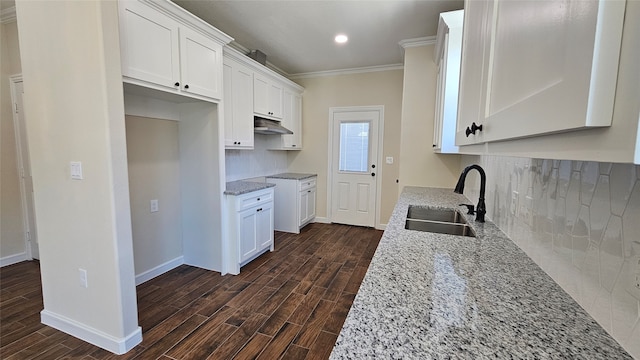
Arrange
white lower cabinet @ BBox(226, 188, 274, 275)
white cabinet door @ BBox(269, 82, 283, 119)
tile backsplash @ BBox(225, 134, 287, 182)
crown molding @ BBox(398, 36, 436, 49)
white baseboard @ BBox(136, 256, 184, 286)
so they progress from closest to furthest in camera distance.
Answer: white baseboard @ BBox(136, 256, 184, 286) → white lower cabinet @ BBox(226, 188, 274, 275) → crown molding @ BBox(398, 36, 436, 49) → tile backsplash @ BBox(225, 134, 287, 182) → white cabinet door @ BBox(269, 82, 283, 119)

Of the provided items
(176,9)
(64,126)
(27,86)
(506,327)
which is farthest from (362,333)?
(27,86)

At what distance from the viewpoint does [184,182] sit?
2885mm

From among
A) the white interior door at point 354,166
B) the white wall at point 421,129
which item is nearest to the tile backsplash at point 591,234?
the white wall at point 421,129

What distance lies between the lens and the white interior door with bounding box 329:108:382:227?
444 centimetres

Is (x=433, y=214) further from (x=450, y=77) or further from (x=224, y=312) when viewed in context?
(x=224, y=312)

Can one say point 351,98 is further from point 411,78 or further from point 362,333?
point 362,333

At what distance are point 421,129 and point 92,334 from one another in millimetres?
3526

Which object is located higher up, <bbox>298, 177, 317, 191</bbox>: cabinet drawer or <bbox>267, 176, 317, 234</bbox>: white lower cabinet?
<bbox>298, 177, 317, 191</bbox>: cabinet drawer

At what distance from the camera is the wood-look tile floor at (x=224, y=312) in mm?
1736

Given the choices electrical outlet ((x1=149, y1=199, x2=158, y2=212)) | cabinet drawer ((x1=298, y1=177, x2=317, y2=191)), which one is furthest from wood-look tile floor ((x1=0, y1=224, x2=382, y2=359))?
cabinet drawer ((x1=298, y1=177, x2=317, y2=191))

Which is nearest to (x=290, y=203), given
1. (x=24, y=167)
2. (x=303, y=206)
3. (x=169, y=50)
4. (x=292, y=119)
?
(x=303, y=206)

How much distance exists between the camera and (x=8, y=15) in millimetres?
2723

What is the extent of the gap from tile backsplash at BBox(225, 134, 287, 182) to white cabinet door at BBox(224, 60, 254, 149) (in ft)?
1.44

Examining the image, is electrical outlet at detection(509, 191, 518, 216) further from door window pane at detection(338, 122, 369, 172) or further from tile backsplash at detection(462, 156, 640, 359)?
door window pane at detection(338, 122, 369, 172)
